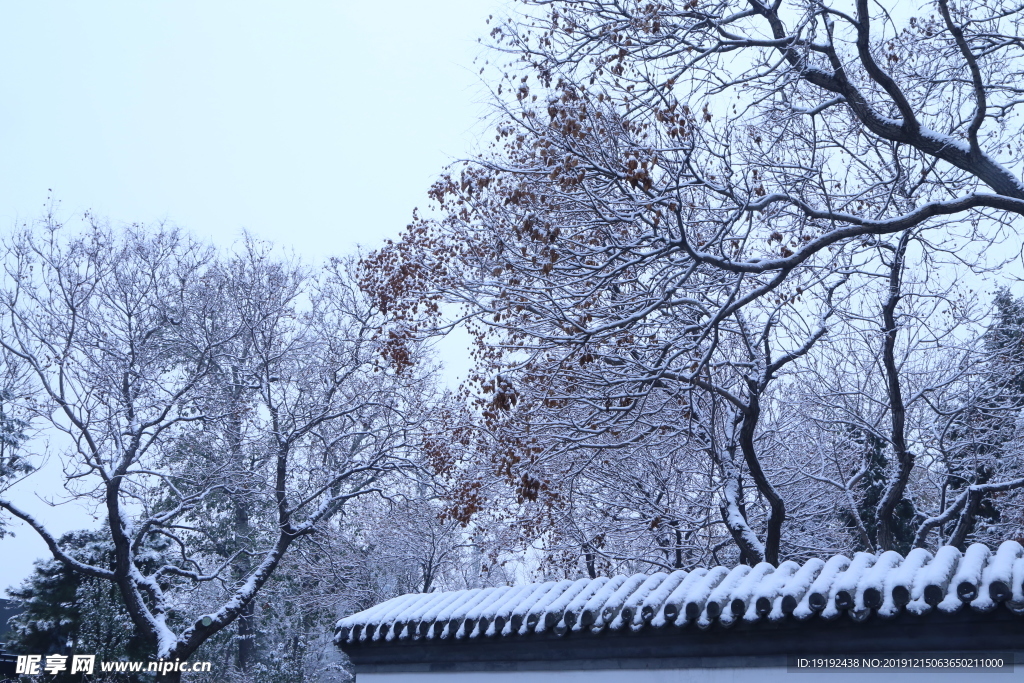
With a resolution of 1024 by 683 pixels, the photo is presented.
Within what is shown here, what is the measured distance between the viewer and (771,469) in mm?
13672

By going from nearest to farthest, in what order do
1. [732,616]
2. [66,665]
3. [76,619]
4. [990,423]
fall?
[732,616] < [990,423] < [66,665] < [76,619]

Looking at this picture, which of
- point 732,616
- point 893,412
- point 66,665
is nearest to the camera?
point 732,616

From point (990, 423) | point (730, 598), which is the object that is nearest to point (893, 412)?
point (990, 423)

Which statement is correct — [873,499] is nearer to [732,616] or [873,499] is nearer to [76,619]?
[732,616]

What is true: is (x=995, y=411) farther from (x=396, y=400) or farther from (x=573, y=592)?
(x=396, y=400)

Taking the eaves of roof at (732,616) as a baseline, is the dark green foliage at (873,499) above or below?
above

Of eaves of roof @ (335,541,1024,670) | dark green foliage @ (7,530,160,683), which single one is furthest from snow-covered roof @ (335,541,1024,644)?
dark green foliage @ (7,530,160,683)

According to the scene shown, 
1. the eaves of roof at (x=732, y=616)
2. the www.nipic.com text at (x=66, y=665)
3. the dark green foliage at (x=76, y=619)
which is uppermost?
the dark green foliage at (x=76, y=619)

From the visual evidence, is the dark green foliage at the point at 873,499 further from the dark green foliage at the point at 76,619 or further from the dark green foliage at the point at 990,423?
the dark green foliage at the point at 76,619

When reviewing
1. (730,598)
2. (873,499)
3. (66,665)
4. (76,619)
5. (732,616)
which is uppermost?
(873,499)

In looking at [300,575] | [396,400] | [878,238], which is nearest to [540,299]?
[878,238]

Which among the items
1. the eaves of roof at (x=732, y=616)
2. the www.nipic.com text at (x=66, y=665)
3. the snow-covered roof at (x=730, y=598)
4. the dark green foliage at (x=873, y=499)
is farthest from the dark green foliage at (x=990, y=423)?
the www.nipic.com text at (x=66, y=665)

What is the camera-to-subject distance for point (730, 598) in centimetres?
606

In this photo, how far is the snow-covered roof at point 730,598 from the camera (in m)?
5.31
